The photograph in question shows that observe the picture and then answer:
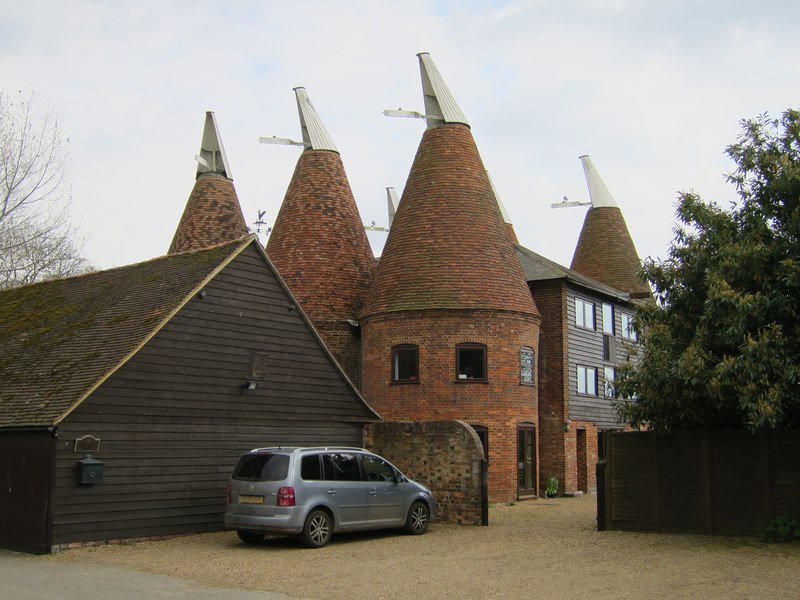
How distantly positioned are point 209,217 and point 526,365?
460 inches

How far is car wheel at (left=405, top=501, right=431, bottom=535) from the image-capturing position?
1647cm

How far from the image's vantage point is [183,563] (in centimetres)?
1319

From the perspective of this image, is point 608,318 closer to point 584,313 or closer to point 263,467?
point 584,313

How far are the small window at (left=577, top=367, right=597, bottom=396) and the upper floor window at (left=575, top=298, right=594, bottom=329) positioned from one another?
1546mm

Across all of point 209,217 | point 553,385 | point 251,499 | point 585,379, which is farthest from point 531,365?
point 251,499

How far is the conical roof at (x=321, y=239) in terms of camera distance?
29.1 m

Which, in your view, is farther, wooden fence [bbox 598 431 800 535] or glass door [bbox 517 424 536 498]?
glass door [bbox 517 424 536 498]

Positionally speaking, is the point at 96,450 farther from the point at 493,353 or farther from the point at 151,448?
the point at 493,353

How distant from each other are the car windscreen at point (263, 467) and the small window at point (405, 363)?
11.5 m

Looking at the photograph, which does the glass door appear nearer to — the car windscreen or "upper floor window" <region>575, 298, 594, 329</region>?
"upper floor window" <region>575, 298, 594, 329</region>

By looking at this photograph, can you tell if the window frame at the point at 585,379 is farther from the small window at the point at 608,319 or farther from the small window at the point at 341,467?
the small window at the point at 341,467

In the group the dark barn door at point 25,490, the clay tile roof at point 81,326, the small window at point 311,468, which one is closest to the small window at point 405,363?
the clay tile roof at point 81,326

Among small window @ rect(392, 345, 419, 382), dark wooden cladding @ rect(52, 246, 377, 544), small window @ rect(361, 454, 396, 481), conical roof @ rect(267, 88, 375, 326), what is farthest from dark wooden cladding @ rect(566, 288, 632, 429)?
small window @ rect(361, 454, 396, 481)

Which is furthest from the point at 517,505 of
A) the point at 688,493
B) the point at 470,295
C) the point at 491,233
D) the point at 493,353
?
the point at 688,493
